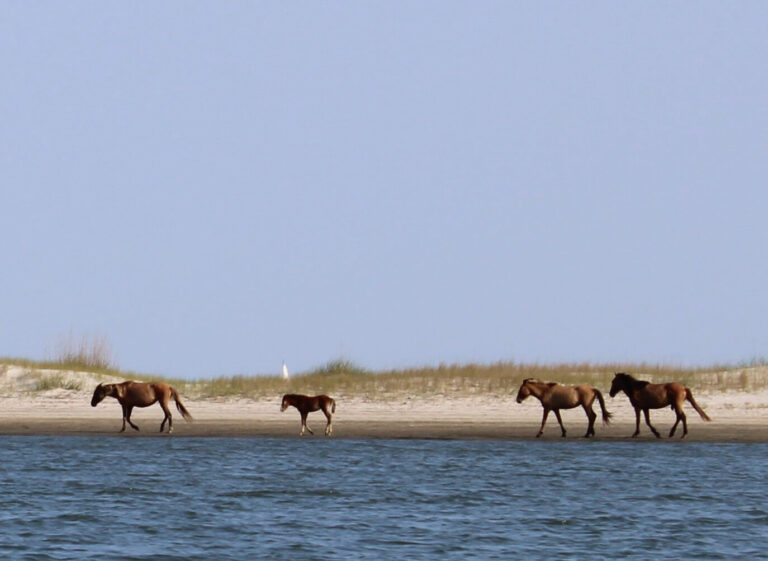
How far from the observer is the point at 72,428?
1211 inches

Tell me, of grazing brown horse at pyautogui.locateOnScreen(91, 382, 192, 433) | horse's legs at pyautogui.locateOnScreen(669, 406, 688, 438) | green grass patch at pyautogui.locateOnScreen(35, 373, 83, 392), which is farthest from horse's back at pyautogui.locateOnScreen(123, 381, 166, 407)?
horse's legs at pyautogui.locateOnScreen(669, 406, 688, 438)

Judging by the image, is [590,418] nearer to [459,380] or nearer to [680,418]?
[680,418]

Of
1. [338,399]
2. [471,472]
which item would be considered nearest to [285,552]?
[471,472]

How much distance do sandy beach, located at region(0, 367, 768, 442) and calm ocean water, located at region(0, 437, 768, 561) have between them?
41.1 inches

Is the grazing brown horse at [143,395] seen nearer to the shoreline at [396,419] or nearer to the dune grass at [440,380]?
the shoreline at [396,419]

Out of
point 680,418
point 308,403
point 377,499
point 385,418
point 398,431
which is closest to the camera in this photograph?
point 377,499

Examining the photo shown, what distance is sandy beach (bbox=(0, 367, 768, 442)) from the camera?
96.6ft

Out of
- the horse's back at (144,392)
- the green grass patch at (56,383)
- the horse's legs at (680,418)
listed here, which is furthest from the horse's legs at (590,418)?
the green grass patch at (56,383)

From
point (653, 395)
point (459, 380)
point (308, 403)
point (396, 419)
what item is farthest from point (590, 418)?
point (459, 380)

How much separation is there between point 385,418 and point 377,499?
10.1 meters

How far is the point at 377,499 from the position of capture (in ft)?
71.9

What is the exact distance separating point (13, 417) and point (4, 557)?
51.5ft

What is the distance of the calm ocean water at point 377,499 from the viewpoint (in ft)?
59.5

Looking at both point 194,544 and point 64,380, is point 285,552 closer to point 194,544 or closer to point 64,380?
point 194,544
